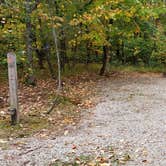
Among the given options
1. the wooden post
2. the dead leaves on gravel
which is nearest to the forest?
the dead leaves on gravel

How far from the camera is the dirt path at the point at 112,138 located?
6426mm

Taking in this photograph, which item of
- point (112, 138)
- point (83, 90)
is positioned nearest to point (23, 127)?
point (112, 138)

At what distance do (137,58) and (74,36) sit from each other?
8.24 metres

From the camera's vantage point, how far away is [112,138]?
7.56 metres

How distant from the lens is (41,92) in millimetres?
13102

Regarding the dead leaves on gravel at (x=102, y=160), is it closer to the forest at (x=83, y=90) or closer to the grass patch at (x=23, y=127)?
the forest at (x=83, y=90)

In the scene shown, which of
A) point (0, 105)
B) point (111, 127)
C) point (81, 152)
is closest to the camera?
point (81, 152)

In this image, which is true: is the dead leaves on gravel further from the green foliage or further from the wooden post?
the green foliage

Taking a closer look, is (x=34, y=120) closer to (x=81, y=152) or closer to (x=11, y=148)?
(x=11, y=148)

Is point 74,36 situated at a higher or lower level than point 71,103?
higher

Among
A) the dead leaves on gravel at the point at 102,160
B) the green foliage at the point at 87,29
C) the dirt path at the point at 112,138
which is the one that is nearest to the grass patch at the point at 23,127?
the dirt path at the point at 112,138

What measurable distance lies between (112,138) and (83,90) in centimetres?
643

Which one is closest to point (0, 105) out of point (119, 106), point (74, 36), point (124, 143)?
point (119, 106)

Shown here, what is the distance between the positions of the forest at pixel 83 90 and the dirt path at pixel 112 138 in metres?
0.02
